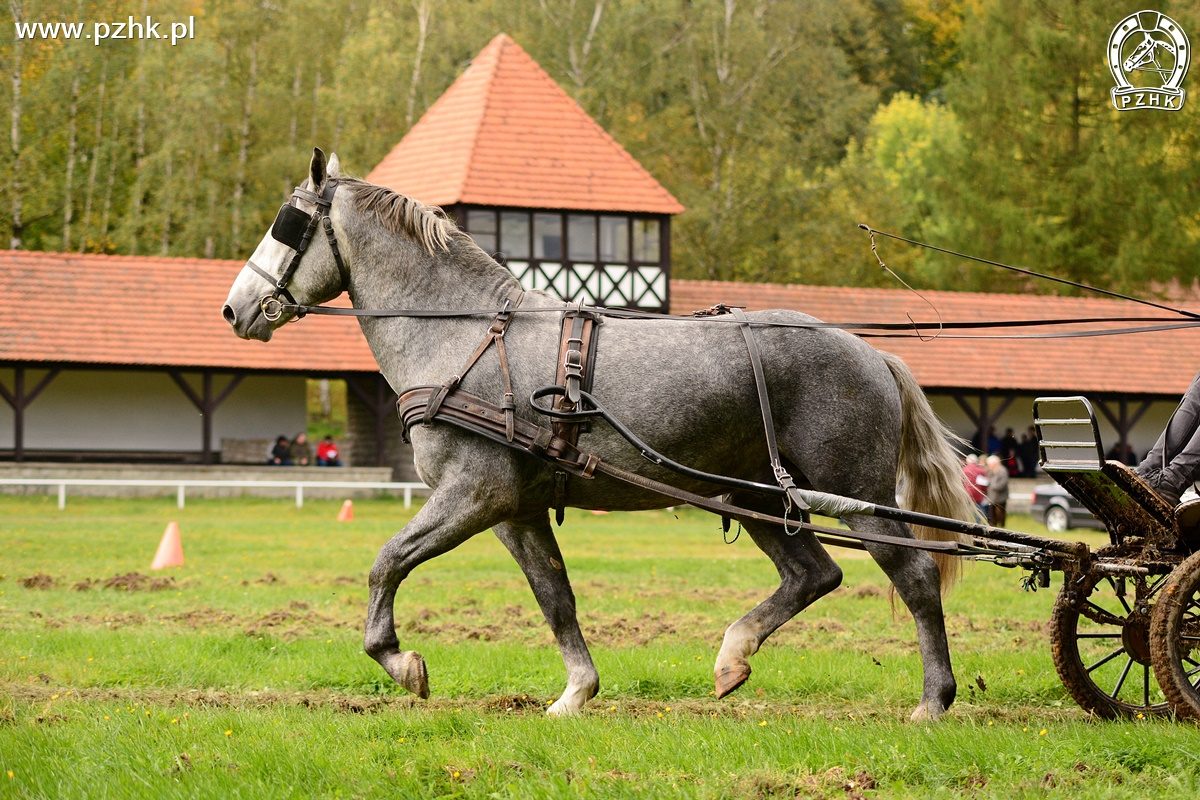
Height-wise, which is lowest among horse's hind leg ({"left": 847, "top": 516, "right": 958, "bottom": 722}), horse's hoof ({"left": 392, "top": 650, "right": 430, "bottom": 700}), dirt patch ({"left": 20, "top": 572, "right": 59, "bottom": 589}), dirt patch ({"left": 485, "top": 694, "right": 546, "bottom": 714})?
dirt patch ({"left": 20, "top": 572, "right": 59, "bottom": 589})

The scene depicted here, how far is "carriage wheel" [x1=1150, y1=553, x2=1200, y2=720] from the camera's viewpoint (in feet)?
19.4

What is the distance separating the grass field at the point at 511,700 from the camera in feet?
16.6

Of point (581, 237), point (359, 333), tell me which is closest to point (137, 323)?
point (359, 333)

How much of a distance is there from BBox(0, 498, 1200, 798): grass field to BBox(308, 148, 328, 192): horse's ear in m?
2.54

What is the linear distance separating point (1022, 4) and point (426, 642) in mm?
39246

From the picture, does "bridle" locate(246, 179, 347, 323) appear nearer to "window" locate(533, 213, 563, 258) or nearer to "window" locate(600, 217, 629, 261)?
"window" locate(533, 213, 563, 258)

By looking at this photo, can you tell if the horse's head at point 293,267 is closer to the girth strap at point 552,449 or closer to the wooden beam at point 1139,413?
the girth strap at point 552,449

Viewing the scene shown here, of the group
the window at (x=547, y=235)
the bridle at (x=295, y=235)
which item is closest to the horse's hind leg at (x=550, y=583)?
the bridle at (x=295, y=235)

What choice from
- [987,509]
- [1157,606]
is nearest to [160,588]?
[1157,606]

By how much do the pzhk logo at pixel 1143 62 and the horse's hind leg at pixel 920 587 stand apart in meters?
33.3

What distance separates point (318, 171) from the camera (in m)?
7.17

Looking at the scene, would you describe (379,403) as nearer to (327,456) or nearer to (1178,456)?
(327,456)

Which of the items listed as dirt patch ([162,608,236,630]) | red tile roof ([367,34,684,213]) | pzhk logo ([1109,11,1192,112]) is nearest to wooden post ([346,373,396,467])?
red tile roof ([367,34,684,213])

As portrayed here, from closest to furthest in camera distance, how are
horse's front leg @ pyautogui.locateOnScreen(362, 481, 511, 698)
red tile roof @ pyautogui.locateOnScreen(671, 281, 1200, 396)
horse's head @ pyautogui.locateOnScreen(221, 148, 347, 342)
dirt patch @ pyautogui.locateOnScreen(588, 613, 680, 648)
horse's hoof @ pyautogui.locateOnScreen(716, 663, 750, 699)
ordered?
horse's front leg @ pyautogui.locateOnScreen(362, 481, 511, 698)
horse's hoof @ pyautogui.locateOnScreen(716, 663, 750, 699)
horse's head @ pyautogui.locateOnScreen(221, 148, 347, 342)
dirt patch @ pyautogui.locateOnScreen(588, 613, 680, 648)
red tile roof @ pyautogui.locateOnScreen(671, 281, 1200, 396)
